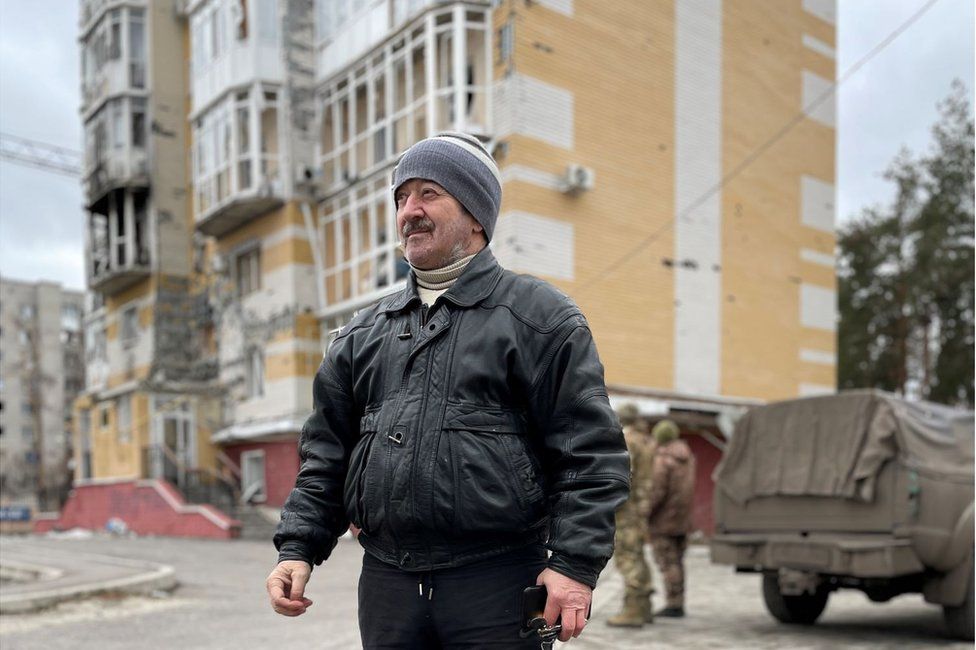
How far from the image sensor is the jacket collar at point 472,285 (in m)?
2.74

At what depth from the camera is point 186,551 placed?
62.0ft

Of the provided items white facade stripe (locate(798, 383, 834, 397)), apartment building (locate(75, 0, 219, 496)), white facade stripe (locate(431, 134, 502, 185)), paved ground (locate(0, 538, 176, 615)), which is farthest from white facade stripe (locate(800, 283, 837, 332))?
white facade stripe (locate(431, 134, 502, 185))

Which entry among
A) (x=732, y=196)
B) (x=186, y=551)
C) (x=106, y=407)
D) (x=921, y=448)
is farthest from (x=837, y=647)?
(x=106, y=407)

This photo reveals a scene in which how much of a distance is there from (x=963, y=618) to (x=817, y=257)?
20.9 meters

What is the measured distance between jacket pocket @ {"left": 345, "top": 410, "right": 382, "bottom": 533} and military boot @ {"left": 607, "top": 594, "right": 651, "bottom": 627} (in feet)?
22.4

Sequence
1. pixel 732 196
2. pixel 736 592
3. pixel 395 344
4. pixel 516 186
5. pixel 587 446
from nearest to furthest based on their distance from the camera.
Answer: pixel 587 446, pixel 395 344, pixel 736 592, pixel 516 186, pixel 732 196

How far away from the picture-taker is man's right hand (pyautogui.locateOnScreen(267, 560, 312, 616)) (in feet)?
8.86

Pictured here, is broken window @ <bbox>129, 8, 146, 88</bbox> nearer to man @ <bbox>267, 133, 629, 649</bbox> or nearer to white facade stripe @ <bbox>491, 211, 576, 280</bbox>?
white facade stripe @ <bbox>491, 211, 576, 280</bbox>

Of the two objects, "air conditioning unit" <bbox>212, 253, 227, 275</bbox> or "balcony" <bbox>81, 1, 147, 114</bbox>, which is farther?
"balcony" <bbox>81, 1, 147, 114</bbox>

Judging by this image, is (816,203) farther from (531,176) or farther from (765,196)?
(531,176)

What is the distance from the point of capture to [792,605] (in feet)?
31.7

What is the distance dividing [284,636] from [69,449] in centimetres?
6394

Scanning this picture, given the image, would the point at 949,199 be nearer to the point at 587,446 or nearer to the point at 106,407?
the point at 106,407

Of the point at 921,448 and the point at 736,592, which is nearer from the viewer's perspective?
the point at 921,448
